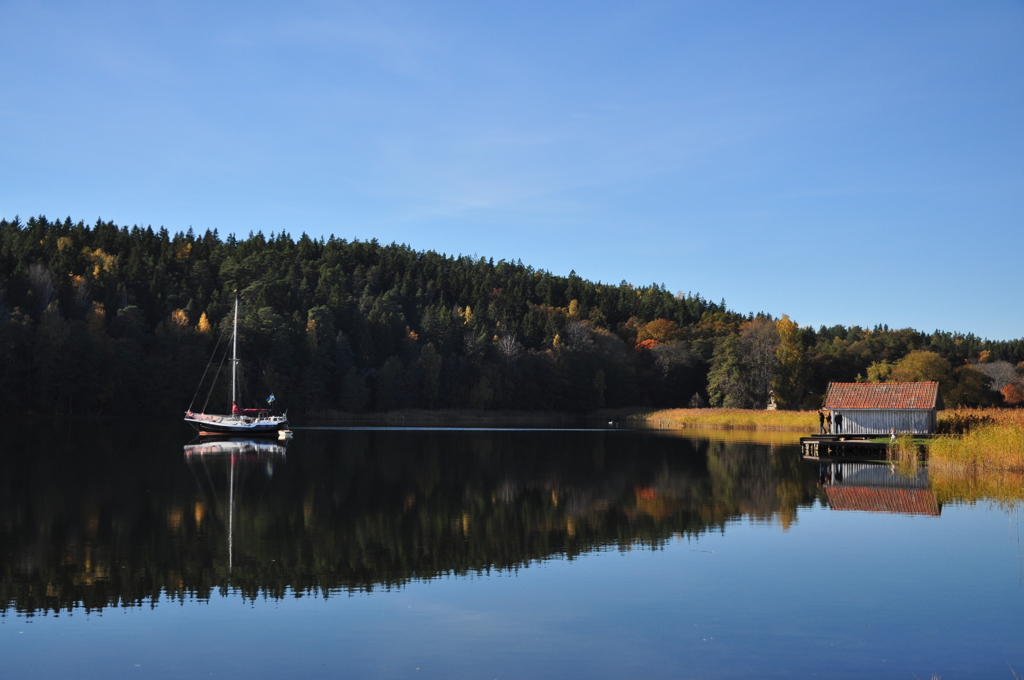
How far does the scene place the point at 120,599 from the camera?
15.1 m

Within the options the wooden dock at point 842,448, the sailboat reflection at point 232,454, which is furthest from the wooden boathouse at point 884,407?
the sailboat reflection at point 232,454

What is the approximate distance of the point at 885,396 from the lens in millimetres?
52625

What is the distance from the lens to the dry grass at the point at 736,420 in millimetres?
76000

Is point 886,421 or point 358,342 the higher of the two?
point 358,342

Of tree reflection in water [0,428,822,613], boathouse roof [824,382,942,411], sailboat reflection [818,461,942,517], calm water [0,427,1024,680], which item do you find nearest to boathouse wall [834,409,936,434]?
boathouse roof [824,382,942,411]

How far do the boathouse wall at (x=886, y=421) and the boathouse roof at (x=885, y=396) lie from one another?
349 millimetres

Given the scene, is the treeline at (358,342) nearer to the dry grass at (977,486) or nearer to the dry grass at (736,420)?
the dry grass at (736,420)

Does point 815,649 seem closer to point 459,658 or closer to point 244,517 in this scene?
point 459,658

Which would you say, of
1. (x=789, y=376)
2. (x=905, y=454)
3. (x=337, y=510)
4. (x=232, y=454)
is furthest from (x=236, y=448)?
→ (x=789, y=376)

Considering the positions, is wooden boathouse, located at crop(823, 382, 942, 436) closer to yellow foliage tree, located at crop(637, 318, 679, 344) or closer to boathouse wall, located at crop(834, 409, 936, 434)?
boathouse wall, located at crop(834, 409, 936, 434)

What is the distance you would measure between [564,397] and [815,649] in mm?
115806

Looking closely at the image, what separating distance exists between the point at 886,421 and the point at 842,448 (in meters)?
4.31

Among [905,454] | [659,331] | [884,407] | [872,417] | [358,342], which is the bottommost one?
[905,454]

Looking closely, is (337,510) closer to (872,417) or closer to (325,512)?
(325,512)
